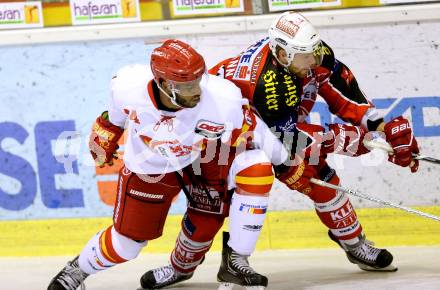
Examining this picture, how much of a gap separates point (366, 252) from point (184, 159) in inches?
42.6

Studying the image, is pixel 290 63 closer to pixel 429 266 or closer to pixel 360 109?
pixel 360 109

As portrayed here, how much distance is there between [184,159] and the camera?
4355mm

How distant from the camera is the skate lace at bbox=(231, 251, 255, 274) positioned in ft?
14.2

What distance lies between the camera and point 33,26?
602cm

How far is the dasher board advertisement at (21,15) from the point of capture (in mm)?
6031

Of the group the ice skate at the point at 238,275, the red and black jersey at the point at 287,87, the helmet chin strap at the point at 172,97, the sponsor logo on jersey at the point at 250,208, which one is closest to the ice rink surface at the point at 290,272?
the ice skate at the point at 238,275

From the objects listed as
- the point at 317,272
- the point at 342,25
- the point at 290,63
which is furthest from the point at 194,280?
the point at 342,25

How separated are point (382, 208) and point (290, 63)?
4.98 feet

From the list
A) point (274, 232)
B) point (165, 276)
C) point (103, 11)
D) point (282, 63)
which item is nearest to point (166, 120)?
point (282, 63)

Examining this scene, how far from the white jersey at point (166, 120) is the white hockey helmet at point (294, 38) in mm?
340

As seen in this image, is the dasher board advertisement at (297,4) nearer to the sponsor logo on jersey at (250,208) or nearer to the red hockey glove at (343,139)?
the red hockey glove at (343,139)

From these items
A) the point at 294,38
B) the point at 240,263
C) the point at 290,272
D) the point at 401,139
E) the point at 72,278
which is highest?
the point at 294,38

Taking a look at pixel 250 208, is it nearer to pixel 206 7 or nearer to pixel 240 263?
pixel 240 263

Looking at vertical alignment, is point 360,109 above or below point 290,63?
below
